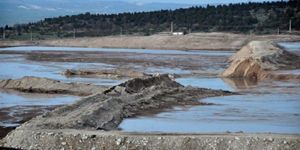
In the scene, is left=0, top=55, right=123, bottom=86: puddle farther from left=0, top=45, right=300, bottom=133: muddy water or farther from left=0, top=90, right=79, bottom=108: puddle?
left=0, top=90, right=79, bottom=108: puddle

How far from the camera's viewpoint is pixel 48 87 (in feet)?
61.9

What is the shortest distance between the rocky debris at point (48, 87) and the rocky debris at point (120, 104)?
1.49 metres

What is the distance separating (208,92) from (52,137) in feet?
28.3

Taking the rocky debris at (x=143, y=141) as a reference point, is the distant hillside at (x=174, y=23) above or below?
above

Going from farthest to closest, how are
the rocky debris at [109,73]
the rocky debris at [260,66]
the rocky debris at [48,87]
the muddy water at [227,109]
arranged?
the rocky debris at [109,73]
the rocky debris at [260,66]
the rocky debris at [48,87]
the muddy water at [227,109]

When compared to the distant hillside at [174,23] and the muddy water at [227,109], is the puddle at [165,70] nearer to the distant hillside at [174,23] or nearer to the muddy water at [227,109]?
the muddy water at [227,109]

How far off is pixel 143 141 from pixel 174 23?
172 ft

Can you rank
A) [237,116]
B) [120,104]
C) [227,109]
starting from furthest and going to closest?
[227,109], [120,104], [237,116]

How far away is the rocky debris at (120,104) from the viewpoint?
11055mm


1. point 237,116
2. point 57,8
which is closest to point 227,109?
point 237,116

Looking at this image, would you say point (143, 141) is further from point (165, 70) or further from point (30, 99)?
point (165, 70)

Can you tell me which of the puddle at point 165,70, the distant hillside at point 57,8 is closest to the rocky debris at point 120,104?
the puddle at point 165,70

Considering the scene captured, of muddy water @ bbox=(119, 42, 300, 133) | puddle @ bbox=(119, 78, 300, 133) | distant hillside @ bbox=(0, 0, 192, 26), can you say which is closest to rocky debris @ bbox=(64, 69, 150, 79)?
muddy water @ bbox=(119, 42, 300, 133)

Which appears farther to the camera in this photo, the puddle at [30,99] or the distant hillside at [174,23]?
the distant hillside at [174,23]
